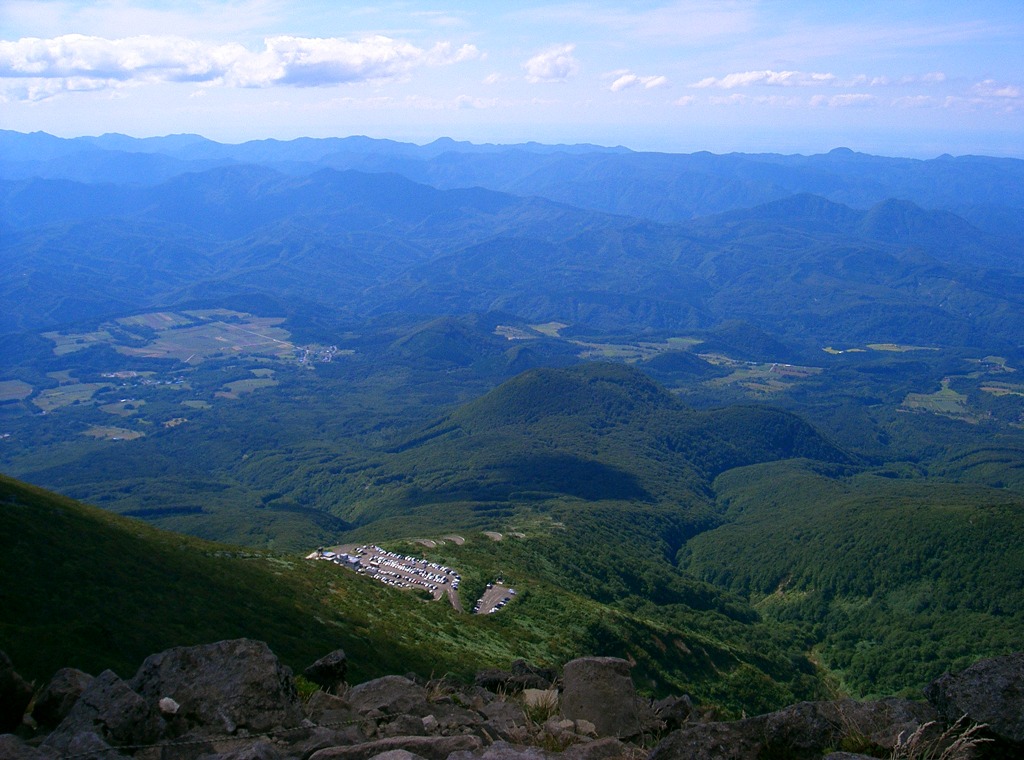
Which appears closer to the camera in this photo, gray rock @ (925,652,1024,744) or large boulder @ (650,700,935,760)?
gray rock @ (925,652,1024,744)

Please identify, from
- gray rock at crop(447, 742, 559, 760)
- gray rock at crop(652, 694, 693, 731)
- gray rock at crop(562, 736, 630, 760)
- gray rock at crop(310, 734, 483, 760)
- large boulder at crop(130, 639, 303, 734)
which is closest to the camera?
gray rock at crop(447, 742, 559, 760)

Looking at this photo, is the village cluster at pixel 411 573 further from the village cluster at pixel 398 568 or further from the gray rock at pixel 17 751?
the gray rock at pixel 17 751

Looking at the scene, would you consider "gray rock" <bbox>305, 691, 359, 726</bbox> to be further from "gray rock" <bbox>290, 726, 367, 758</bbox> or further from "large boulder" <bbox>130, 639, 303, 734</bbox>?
"gray rock" <bbox>290, 726, 367, 758</bbox>

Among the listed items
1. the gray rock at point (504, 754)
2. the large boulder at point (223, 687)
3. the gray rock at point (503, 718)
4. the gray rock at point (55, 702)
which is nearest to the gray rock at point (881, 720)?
the gray rock at point (504, 754)

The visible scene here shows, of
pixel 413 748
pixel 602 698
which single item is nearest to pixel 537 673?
pixel 602 698

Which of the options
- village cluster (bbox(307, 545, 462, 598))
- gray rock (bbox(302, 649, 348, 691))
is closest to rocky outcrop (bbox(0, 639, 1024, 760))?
gray rock (bbox(302, 649, 348, 691))

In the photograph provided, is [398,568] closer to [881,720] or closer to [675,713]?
[675,713]
